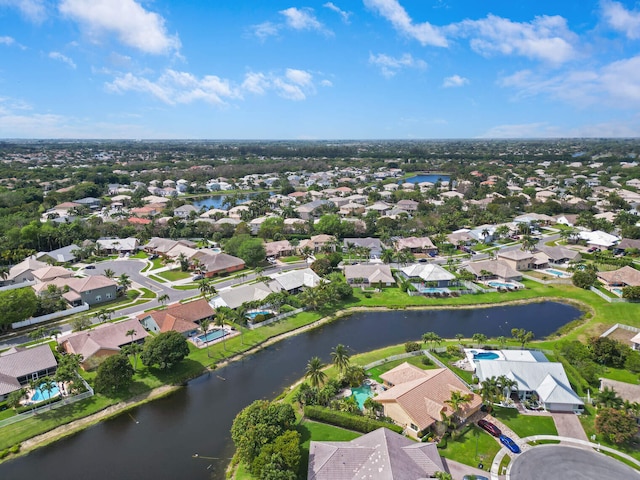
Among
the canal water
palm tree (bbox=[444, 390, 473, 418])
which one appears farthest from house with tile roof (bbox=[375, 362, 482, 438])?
the canal water

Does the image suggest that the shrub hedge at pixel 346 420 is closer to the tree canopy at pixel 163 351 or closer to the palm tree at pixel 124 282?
the tree canopy at pixel 163 351

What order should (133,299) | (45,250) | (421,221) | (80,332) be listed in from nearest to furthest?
1. (80,332)
2. (133,299)
3. (45,250)
4. (421,221)

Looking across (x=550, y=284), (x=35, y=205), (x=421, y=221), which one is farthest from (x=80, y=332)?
(x=35, y=205)

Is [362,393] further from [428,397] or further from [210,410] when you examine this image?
[210,410]

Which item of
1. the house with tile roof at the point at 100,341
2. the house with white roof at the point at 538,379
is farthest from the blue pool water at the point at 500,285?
the house with tile roof at the point at 100,341

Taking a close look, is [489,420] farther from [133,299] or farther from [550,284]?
[133,299]

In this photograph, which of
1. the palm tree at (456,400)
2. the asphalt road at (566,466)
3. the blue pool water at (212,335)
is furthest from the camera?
the blue pool water at (212,335)
